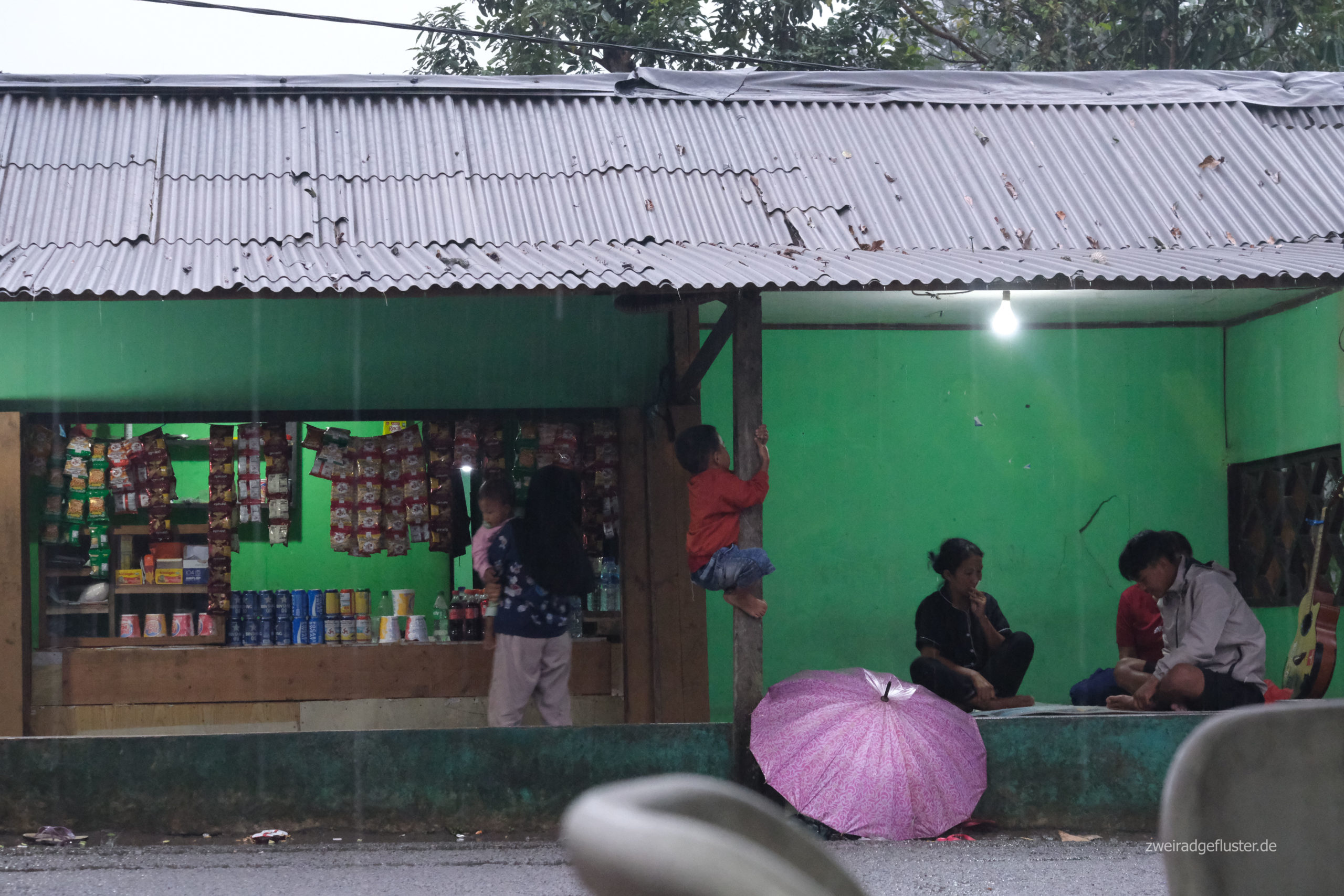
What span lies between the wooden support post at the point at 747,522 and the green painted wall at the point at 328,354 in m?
1.97

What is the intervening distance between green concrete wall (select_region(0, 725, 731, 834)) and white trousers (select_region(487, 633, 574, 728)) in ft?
2.27

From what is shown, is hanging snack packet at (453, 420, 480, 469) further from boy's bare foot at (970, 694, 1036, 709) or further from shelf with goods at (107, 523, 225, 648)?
boy's bare foot at (970, 694, 1036, 709)

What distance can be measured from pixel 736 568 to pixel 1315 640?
3285mm

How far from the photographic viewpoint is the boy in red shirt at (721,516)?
5.64 m

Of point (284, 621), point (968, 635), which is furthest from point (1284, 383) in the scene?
point (284, 621)

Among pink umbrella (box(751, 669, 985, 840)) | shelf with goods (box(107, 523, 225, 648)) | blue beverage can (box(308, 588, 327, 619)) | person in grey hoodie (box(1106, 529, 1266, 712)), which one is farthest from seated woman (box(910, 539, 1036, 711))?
shelf with goods (box(107, 523, 225, 648))

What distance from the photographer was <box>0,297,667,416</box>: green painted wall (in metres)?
7.32

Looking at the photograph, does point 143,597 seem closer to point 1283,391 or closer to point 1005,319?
point 1005,319

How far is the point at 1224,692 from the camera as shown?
600cm

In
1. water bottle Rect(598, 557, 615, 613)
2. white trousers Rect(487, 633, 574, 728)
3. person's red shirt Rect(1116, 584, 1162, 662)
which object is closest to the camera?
white trousers Rect(487, 633, 574, 728)

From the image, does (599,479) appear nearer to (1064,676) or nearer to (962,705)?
(962,705)

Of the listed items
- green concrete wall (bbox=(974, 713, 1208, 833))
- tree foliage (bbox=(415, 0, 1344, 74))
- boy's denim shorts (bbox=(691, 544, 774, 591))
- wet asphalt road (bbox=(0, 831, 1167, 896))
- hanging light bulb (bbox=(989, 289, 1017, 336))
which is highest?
tree foliage (bbox=(415, 0, 1344, 74))

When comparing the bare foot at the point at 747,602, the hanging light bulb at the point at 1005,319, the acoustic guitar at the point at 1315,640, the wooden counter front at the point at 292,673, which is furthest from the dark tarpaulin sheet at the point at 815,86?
the bare foot at the point at 747,602

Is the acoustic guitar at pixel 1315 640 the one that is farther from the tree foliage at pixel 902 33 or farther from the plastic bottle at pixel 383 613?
the tree foliage at pixel 902 33
